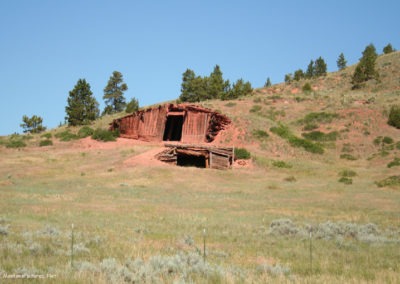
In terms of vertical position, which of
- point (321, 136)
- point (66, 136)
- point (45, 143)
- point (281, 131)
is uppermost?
point (281, 131)

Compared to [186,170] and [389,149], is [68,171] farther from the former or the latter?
[389,149]

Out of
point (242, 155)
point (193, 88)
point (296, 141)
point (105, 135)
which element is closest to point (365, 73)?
point (193, 88)

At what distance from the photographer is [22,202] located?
1931cm

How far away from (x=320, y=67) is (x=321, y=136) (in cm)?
4809

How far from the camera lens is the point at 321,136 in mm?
46156

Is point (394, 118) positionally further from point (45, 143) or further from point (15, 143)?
point (15, 143)

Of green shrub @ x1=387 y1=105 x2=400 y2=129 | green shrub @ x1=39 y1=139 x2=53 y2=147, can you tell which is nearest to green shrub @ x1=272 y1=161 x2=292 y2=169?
green shrub @ x1=387 y1=105 x2=400 y2=129

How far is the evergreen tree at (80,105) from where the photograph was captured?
2176 inches

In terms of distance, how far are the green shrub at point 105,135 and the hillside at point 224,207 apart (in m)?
1.19

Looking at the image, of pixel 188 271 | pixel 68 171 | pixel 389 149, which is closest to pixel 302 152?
pixel 389 149

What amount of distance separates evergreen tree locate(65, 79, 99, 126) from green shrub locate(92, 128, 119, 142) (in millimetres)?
10057

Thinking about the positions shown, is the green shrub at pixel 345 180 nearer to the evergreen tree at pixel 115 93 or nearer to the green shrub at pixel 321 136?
the green shrub at pixel 321 136

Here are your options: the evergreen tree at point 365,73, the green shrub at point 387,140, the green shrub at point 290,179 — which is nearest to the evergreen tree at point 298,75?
the evergreen tree at point 365,73

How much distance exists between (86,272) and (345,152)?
1508 inches
